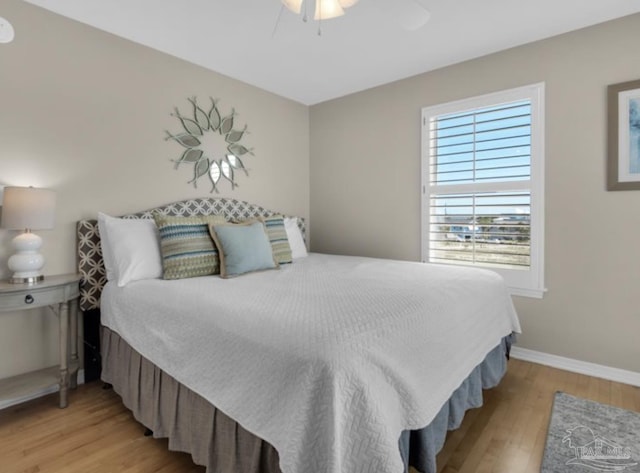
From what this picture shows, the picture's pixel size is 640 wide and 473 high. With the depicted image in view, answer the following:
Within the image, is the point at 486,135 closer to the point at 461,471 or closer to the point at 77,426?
the point at 461,471

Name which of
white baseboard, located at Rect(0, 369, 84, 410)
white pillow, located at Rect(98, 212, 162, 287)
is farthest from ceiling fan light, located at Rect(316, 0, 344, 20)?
white baseboard, located at Rect(0, 369, 84, 410)

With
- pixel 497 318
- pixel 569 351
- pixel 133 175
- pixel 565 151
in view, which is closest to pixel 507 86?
pixel 565 151

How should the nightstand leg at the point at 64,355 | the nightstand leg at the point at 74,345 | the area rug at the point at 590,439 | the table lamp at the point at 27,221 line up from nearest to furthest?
the area rug at the point at 590,439 < the table lamp at the point at 27,221 < the nightstand leg at the point at 64,355 < the nightstand leg at the point at 74,345

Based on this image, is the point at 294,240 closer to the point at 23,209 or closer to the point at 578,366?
the point at 23,209

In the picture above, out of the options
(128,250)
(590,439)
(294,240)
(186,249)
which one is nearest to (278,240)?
(294,240)

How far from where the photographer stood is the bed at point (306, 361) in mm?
1007

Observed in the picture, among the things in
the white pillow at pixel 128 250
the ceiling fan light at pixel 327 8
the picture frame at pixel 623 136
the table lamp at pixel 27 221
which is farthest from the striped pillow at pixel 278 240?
the picture frame at pixel 623 136

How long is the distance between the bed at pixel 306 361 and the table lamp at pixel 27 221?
0.99ft

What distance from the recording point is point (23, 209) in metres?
1.90

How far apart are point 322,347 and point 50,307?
211 cm

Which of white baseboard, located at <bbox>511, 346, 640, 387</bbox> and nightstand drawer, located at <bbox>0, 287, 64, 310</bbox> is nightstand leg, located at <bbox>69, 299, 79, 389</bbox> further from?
white baseboard, located at <bbox>511, 346, 640, 387</bbox>

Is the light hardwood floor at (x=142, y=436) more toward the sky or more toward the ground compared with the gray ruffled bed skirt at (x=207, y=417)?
more toward the ground

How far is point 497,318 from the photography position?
2074mm

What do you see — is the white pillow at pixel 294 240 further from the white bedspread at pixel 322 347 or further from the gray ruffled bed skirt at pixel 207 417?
the gray ruffled bed skirt at pixel 207 417
